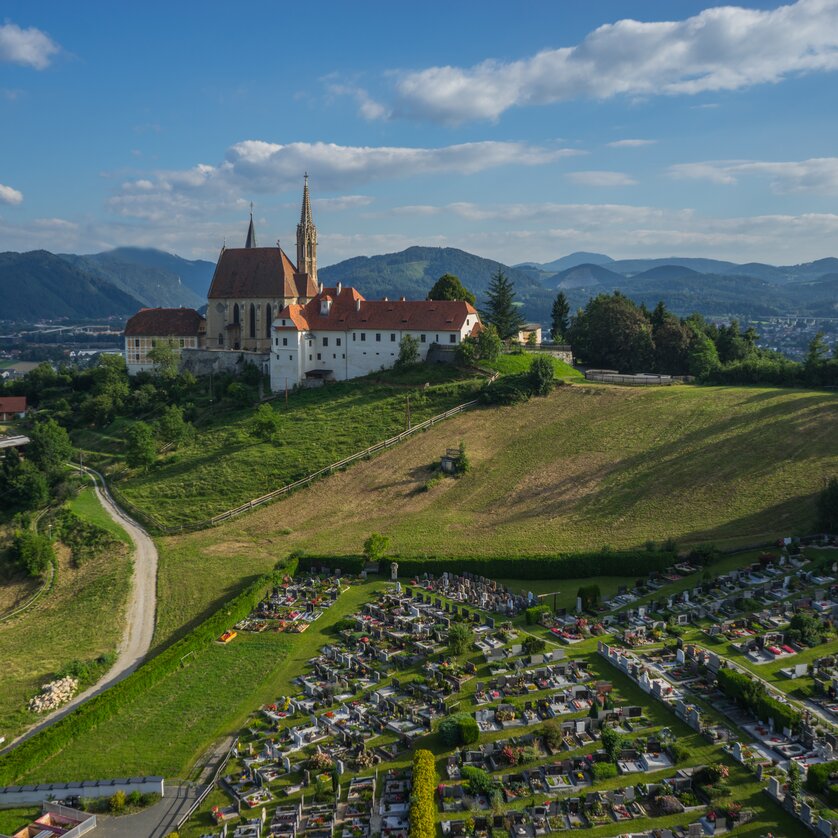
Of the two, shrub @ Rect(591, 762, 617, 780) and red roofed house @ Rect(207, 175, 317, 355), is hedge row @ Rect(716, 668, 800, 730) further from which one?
red roofed house @ Rect(207, 175, 317, 355)

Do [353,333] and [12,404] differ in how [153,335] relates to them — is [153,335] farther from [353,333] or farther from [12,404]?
[353,333]

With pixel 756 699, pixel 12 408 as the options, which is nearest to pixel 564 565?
pixel 756 699

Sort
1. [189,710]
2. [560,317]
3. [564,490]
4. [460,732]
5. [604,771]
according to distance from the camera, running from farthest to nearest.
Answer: [560,317] → [564,490] → [189,710] → [460,732] → [604,771]

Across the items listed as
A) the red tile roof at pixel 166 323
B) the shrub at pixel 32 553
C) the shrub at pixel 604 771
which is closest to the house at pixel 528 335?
the red tile roof at pixel 166 323

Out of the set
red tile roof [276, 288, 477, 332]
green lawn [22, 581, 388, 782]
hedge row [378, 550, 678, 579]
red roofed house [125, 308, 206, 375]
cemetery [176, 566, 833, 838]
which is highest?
red tile roof [276, 288, 477, 332]

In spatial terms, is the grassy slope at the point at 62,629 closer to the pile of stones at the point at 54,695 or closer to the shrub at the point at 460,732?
the pile of stones at the point at 54,695

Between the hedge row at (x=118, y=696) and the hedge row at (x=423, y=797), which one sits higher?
the hedge row at (x=423, y=797)

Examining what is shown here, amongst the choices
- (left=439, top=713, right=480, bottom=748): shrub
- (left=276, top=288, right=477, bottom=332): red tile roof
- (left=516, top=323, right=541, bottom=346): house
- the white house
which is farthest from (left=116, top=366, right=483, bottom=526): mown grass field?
(left=439, top=713, right=480, bottom=748): shrub
